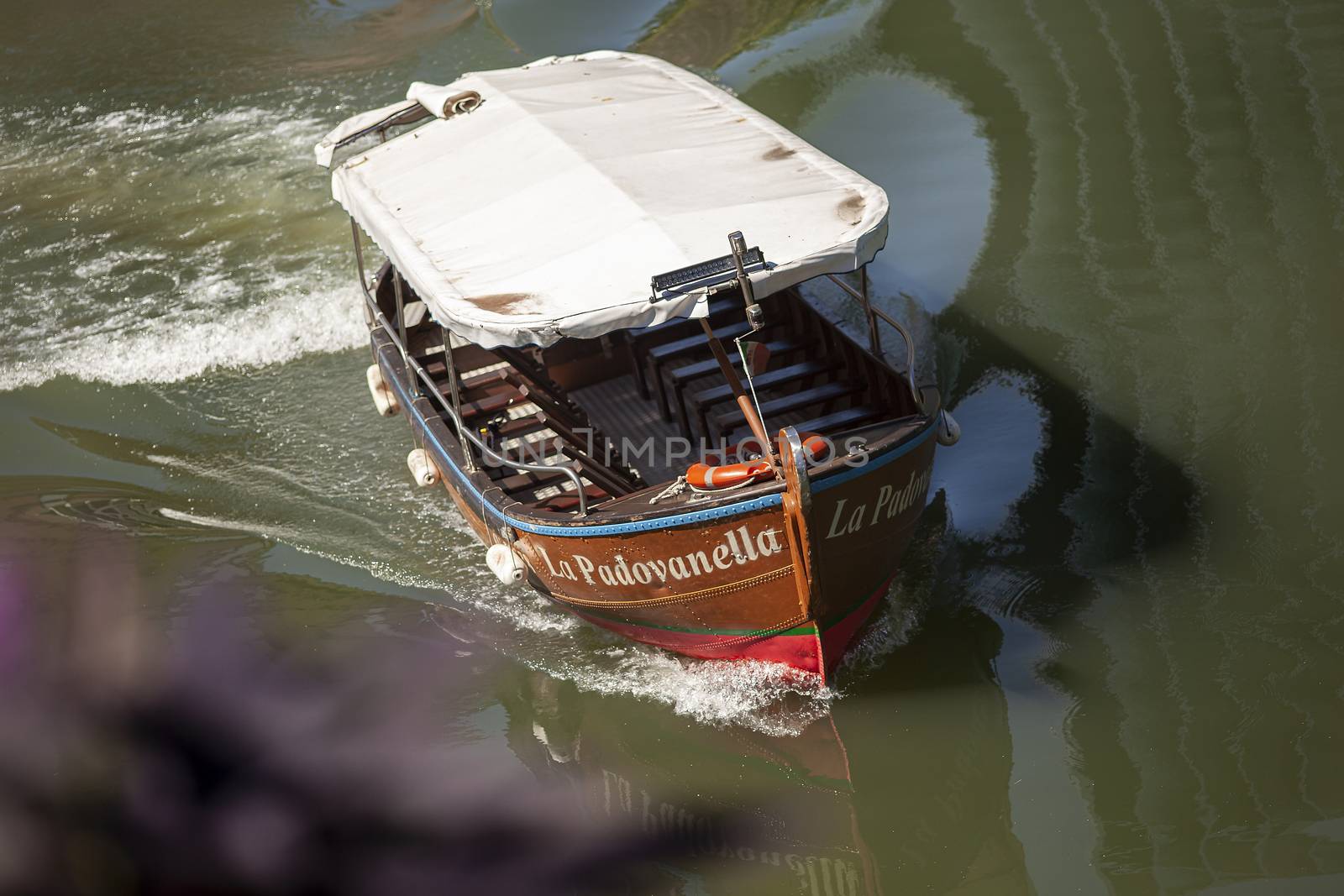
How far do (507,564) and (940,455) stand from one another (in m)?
3.48

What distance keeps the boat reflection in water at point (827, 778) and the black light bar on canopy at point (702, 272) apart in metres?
2.64

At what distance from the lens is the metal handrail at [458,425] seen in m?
7.09

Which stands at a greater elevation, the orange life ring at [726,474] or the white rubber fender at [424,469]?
the orange life ring at [726,474]

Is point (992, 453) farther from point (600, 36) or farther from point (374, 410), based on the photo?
point (600, 36)

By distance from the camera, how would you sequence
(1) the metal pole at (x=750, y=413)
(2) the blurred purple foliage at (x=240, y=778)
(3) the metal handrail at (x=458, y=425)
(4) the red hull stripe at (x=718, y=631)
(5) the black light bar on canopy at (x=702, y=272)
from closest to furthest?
(5) the black light bar on canopy at (x=702, y=272) < (1) the metal pole at (x=750, y=413) < (2) the blurred purple foliage at (x=240, y=778) < (3) the metal handrail at (x=458, y=425) < (4) the red hull stripe at (x=718, y=631)

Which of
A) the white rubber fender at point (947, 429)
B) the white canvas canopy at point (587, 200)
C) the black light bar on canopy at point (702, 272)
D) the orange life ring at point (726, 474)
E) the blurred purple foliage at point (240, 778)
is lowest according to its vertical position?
the blurred purple foliage at point (240, 778)

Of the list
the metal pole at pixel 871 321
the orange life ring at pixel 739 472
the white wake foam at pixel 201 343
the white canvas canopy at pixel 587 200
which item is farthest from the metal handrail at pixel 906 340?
the white wake foam at pixel 201 343

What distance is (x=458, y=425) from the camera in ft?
25.4

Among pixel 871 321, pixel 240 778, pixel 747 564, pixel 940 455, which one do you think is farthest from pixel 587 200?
pixel 240 778

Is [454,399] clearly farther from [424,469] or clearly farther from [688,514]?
[688,514]

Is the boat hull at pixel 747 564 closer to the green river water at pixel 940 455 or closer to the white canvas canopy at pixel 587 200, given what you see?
the green river water at pixel 940 455

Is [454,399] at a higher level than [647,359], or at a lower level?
higher

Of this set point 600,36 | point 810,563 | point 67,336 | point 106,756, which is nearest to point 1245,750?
point 810,563

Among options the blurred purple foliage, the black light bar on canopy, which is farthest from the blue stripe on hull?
the blurred purple foliage
